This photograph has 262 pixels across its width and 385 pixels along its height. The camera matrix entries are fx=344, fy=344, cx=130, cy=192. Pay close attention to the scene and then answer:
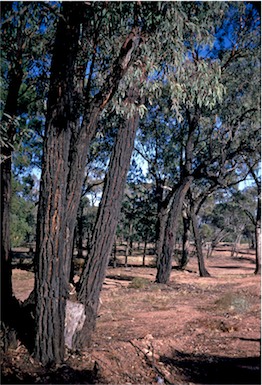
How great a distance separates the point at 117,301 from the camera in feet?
28.5

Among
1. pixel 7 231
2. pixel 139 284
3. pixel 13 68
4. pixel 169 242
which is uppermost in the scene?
pixel 13 68

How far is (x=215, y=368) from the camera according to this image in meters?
4.42

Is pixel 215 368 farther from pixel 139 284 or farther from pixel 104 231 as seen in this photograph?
pixel 139 284

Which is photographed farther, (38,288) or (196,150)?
(196,150)

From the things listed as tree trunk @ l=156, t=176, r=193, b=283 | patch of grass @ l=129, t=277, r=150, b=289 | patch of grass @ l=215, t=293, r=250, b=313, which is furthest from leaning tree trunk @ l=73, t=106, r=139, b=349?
tree trunk @ l=156, t=176, r=193, b=283

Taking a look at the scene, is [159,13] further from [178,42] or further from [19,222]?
Answer: [19,222]

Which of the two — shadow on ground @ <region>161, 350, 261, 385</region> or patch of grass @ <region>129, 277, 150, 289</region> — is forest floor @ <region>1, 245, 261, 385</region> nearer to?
shadow on ground @ <region>161, 350, 261, 385</region>

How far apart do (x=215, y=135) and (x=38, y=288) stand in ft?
38.9

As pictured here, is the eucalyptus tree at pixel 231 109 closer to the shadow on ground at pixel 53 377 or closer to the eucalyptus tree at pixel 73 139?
the eucalyptus tree at pixel 73 139

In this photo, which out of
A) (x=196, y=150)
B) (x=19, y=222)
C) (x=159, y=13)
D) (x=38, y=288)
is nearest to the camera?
(x=38, y=288)

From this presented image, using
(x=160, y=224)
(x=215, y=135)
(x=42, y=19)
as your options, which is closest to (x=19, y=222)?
(x=160, y=224)

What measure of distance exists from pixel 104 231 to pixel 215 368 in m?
2.41

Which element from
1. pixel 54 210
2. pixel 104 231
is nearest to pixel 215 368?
pixel 104 231

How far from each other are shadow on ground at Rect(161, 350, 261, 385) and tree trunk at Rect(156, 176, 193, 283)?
7.20 m
